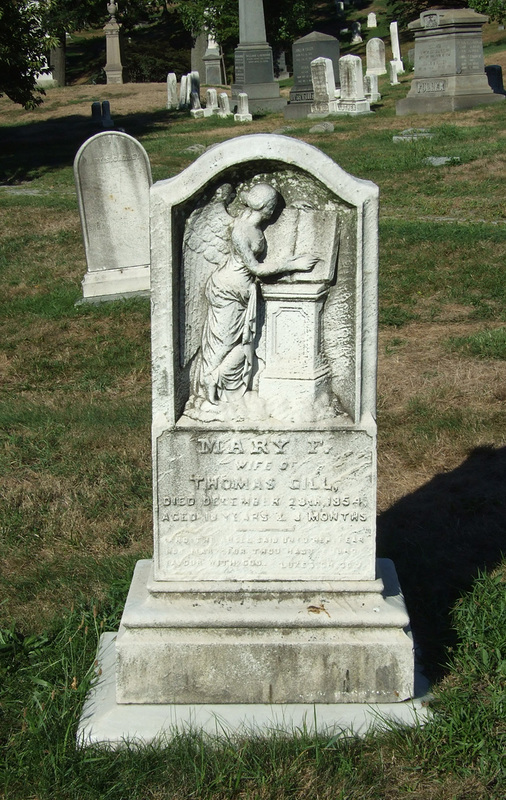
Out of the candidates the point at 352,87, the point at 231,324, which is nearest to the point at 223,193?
the point at 231,324

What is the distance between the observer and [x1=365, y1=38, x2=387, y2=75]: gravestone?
29442 millimetres

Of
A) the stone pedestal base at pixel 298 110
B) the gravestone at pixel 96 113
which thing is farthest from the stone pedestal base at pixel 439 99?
the gravestone at pixel 96 113

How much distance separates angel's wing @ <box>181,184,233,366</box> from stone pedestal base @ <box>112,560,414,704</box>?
0.97 metres

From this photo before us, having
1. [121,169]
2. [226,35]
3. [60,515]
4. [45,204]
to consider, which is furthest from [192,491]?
[226,35]

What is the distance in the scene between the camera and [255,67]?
2514cm

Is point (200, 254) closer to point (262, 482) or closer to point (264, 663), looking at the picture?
point (262, 482)

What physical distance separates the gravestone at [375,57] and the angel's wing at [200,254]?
2837cm

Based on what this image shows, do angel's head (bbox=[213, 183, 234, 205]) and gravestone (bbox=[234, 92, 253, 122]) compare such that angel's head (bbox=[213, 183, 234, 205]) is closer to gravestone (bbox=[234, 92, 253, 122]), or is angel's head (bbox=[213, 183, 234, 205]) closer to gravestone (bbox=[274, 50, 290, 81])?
gravestone (bbox=[234, 92, 253, 122])

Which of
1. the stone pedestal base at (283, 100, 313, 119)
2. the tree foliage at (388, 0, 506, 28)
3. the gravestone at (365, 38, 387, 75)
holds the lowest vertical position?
the stone pedestal base at (283, 100, 313, 119)

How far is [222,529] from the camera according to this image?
3.35m

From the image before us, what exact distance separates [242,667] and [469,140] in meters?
13.2

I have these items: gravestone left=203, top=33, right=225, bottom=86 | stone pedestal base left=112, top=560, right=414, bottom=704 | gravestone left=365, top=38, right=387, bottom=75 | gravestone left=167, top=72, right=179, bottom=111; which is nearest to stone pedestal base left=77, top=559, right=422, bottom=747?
stone pedestal base left=112, top=560, right=414, bottom=704

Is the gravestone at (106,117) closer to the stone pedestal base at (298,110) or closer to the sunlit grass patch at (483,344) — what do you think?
the stone pedestal base at (298,110)

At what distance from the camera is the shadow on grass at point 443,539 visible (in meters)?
3.82
